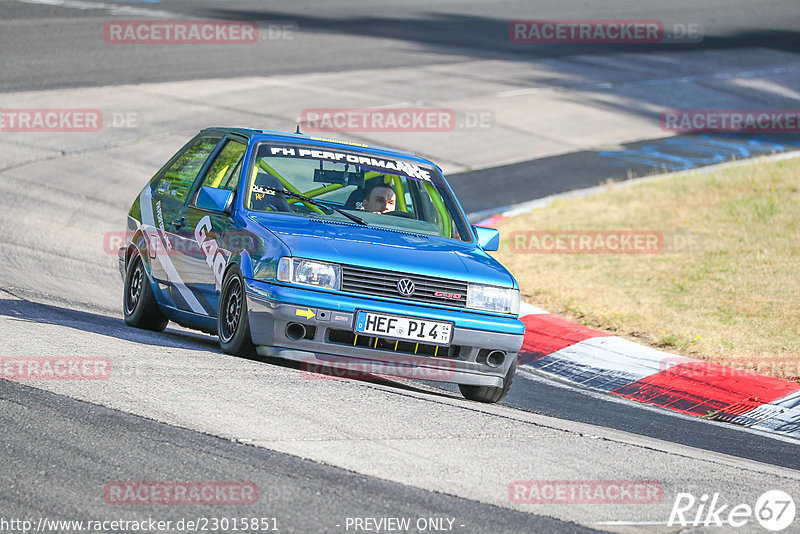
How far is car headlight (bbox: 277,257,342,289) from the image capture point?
668 centimetres

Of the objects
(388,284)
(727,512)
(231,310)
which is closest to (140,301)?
(231,310)

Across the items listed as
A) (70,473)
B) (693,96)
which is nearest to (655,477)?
(70,473)

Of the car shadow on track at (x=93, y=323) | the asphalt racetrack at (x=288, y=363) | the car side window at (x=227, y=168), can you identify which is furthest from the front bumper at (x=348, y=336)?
the car side window at (x=227, y=168)

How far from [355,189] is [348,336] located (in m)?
1.68

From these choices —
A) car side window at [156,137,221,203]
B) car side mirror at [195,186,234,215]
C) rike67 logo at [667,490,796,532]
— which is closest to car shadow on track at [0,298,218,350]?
car side mirror at [195,186,234,215]

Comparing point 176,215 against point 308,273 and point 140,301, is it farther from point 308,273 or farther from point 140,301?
point 308,273

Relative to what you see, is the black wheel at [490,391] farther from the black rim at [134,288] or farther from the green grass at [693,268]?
the black rim at [134,288]

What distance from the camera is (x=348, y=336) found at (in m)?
6.66

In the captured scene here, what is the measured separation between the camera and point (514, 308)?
23.3ft

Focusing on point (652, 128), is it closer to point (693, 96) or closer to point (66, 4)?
point (693, 96)

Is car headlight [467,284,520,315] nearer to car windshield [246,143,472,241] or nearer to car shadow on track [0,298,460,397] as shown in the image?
car shadow on track [0,298,460,397]

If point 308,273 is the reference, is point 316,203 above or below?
above

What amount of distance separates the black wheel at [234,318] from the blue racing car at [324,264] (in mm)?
13

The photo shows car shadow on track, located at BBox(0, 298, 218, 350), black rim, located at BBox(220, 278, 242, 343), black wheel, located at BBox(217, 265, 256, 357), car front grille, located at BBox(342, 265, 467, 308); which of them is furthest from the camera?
car shadow on track, located at BBox(0, 298, 218, 350)
